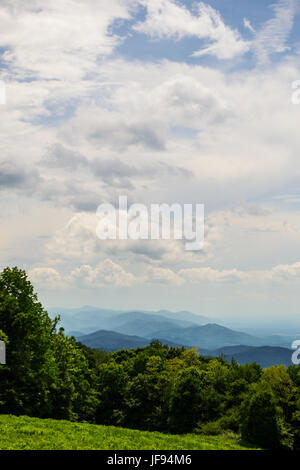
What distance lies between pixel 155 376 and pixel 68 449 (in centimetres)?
3969

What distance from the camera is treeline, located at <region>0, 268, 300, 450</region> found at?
37000 millimetres

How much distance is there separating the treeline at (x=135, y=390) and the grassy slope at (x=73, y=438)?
7960 mm

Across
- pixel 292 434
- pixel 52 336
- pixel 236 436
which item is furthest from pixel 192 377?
pixel 52 336

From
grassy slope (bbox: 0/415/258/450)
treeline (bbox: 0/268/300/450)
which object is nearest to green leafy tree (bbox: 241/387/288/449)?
treeline (bbox: 0/268/300/450)

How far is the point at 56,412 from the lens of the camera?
45531mm

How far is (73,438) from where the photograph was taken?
2630cm

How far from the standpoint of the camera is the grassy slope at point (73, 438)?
2380 centimetres

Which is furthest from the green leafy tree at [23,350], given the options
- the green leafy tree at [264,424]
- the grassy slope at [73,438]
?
the green leafy tree at [264,424]

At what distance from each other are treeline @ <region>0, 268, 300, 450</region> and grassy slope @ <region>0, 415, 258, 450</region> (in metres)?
7.96

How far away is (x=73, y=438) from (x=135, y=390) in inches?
1402

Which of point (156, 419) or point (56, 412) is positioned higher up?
point (56, 412)
